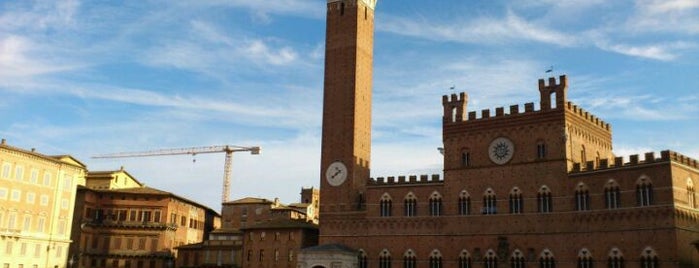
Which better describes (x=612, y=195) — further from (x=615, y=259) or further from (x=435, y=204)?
(x=435, y=204)

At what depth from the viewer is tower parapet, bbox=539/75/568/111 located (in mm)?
49719

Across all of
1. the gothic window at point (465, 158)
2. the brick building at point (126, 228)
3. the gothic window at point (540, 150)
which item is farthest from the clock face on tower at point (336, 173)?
the brick building at point (126, 228)

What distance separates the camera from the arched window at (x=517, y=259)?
48.9m

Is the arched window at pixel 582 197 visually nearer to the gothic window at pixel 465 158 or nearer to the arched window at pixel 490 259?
the arched window at pixel 490 259

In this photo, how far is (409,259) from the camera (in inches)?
2131

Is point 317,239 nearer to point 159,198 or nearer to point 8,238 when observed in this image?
point 159,198

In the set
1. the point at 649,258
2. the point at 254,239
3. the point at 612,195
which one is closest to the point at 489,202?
the point at 612,195

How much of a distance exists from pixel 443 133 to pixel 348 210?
426 inches

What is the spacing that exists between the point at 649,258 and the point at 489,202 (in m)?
12.5

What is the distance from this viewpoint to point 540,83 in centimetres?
5103

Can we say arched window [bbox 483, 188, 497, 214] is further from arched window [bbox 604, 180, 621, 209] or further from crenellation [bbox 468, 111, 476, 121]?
arched window [bbox 604, 180, 621, 209]

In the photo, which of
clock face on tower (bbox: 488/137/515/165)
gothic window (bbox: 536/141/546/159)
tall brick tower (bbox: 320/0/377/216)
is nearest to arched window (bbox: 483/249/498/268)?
clock face on tower (bbox: 488/137/515/165)

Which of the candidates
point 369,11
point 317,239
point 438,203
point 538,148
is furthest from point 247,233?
point 538,148

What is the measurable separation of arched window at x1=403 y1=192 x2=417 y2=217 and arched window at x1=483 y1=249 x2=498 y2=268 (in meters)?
7.26
